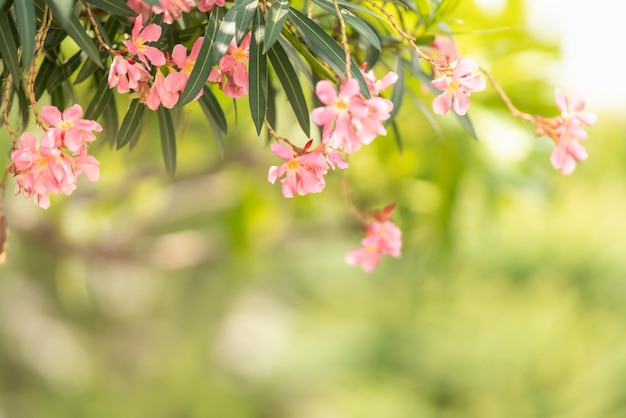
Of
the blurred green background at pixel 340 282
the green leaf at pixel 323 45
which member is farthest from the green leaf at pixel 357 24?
the blurred green background at pixel 340 282

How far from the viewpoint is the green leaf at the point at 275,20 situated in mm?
532

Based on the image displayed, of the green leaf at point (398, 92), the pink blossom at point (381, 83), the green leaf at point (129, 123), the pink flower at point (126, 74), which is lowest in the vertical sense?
the green leaf at point (129, 123)

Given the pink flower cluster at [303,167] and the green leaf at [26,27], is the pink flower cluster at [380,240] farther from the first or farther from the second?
the green leaf at [26,27]

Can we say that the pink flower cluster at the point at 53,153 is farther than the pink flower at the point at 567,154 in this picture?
No

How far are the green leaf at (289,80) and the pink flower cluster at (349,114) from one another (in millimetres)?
124

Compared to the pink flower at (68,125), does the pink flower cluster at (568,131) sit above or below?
below

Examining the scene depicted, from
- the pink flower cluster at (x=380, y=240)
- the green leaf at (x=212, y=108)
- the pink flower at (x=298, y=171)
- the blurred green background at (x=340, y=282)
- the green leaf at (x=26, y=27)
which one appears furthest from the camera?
the blurred green background at (x=340, y=282)

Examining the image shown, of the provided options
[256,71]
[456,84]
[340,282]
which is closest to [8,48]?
[256,71]

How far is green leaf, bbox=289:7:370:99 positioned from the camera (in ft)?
1.84

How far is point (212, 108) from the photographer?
27.0 inches

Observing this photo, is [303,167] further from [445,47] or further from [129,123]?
[445,47]

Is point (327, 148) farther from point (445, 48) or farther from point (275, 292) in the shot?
point (275, 292)

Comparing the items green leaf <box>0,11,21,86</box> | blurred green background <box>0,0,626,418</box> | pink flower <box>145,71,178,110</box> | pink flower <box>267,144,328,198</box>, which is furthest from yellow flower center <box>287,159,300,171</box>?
blurred green background <box>0,0,626,418</box>

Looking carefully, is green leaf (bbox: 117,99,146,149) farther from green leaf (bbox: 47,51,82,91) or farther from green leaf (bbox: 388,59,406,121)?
green leaf (bbox: 388,59,406,121)
